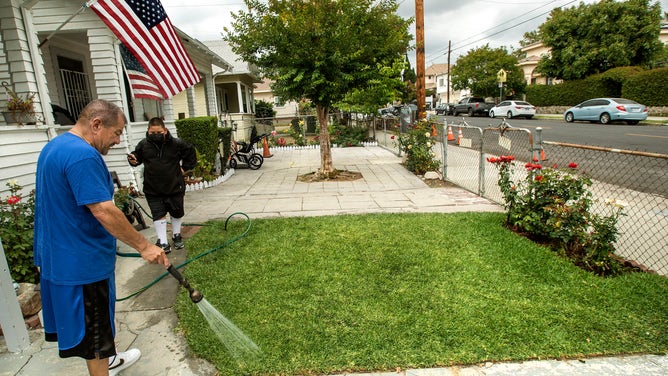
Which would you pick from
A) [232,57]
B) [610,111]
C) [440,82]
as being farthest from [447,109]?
[440,82]

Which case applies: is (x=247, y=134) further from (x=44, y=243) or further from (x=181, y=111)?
(x=44, y=243)

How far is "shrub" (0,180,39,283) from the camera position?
3.61 meters

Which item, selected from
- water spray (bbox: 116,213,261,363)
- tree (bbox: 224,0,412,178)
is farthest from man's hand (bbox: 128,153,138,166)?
tree (bbox: 224,0,412,178)

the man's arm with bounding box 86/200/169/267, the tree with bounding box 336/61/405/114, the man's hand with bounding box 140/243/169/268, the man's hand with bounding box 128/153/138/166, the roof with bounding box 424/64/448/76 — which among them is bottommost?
the man's hand with bounding box 140/243/169/268

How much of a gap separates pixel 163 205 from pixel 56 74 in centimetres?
613

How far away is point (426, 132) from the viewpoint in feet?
31.3

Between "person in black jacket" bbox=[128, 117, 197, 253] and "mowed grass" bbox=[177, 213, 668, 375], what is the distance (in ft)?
2.13

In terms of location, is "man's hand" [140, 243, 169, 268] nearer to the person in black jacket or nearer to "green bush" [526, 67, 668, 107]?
the person in black jacket

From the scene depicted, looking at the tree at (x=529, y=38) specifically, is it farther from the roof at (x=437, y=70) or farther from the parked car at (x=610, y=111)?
the parked car at (x=610, y=111)

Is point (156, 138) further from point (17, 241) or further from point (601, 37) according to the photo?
point (601, 37)

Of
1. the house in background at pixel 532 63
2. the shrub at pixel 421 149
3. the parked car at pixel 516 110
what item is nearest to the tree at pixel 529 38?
the house in background at pixel 532 63

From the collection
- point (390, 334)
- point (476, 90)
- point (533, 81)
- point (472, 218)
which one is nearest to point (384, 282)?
point (390, 334)

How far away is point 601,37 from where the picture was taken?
28.3 metres

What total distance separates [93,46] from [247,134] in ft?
40.5
